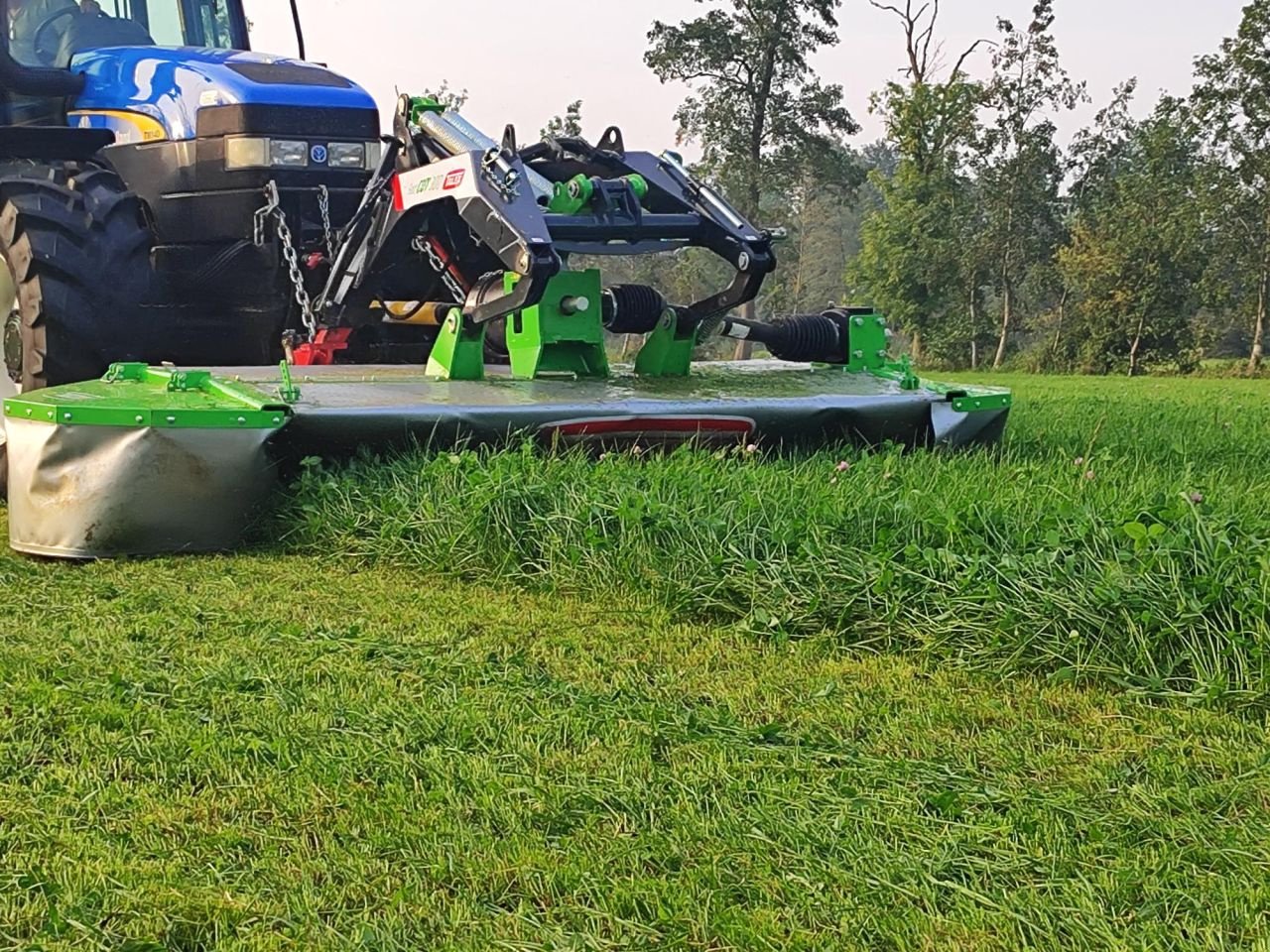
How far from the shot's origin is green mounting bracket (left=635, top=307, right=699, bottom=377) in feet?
21.5

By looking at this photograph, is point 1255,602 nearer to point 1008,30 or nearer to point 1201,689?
point 1201,689

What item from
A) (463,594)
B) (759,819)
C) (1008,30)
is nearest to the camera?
(759,819)

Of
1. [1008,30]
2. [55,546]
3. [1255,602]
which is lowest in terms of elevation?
[55,546]

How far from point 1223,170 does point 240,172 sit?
3327cm

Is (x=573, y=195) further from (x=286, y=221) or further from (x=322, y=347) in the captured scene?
(x=286, y=221)

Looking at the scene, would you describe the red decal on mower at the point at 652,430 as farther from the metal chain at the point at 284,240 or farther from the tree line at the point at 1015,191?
the tree line at the point at 1015,191

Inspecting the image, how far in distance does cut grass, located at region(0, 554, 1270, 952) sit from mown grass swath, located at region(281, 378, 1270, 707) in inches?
6.1

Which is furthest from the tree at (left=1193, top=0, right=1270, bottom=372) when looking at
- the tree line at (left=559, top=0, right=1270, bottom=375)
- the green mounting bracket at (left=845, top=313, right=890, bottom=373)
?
the green mounting bracket at (left=845, top=313, right=890, bottom=373)

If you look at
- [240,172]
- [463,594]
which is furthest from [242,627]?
[240,172]

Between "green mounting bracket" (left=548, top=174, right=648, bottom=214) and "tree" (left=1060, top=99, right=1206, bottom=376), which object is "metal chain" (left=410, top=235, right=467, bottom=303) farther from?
"tree" (left=1060, top=99, right=1206, bottom=376)

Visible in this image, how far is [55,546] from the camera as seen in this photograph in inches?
184

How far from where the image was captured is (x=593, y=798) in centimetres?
246

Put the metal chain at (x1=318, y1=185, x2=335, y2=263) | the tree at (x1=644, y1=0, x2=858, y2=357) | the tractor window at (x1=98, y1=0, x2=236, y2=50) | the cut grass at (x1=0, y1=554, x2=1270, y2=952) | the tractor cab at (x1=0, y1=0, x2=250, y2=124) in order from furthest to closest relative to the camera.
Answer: the tree at (x1=644, y1=0, x2=858, y2=357), the tractor window at (x1=98, y1=0, x2=236, y2=50), the tractor cab at (x1=0, y1=0, x2=250, y2=124), the metal chain at (x1=318, y1=185, x2=335, y2=263), the cut grass at (x1=0, y1=554, x2=1270, y2=952)

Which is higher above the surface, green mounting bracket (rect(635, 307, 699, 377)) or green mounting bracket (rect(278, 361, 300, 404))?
green mounting bracket (rect(635, 307, 699, 377))
